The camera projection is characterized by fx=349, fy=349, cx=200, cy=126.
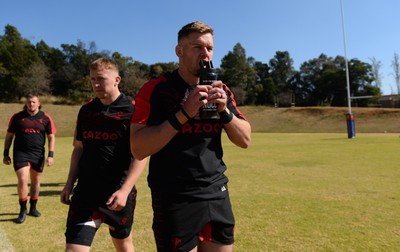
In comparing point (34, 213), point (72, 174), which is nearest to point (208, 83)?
point (72, 174)

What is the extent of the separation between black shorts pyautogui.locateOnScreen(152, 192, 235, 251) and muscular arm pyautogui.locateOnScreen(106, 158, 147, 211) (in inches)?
30.6

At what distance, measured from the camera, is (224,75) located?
92250mm

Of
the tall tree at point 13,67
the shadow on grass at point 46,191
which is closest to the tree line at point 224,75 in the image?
the tall tree at point 13,67

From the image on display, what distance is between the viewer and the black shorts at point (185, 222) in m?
2.29

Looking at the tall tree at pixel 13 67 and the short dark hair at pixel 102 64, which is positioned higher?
the tall tree at pixel 13 67

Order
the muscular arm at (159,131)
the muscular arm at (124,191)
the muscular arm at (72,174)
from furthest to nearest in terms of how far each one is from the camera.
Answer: the muscular arm at (72,174) < the muscular arm at (124,191) < the muscular arm at (159,131)

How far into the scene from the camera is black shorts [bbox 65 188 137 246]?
10.1 ft

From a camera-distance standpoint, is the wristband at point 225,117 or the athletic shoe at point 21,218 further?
the athletic shoe at point 21,218

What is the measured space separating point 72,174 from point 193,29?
216cm

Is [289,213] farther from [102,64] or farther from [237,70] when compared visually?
[237,70]

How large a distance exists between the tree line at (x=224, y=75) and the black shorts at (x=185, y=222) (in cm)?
6766

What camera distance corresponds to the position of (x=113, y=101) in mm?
3730

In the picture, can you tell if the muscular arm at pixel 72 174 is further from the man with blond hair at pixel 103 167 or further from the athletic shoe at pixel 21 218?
the athletic shoe at pixel 21 218

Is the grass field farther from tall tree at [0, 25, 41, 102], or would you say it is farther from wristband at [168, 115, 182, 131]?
tall tree at [0, 25, 41, 102]
